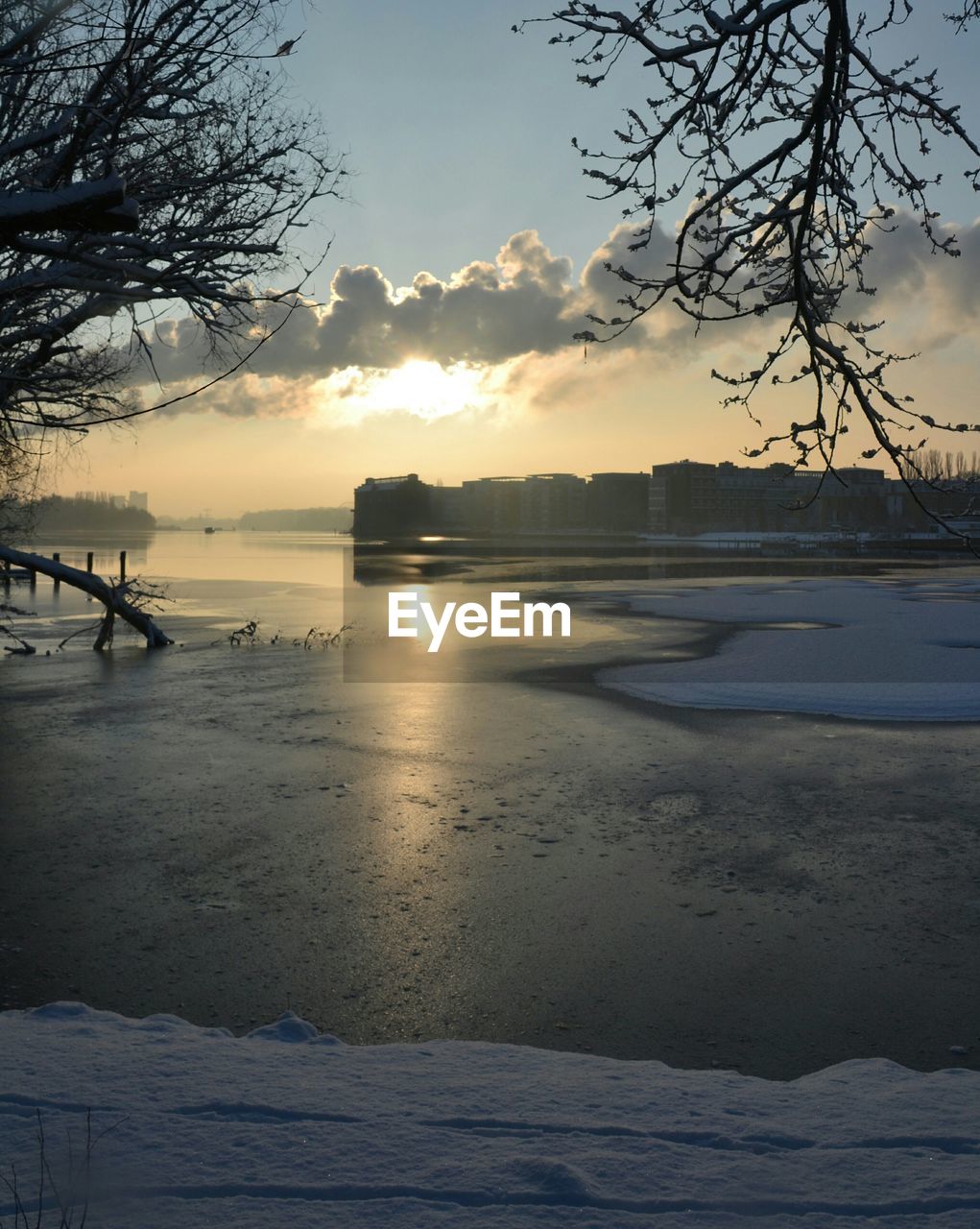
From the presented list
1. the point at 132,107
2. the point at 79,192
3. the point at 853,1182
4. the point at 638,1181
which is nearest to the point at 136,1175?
the point at 638,1181

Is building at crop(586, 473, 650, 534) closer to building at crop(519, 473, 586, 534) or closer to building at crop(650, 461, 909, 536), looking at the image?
building at crop(519, 473, 586, 534)

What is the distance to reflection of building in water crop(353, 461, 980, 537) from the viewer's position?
14062 cm

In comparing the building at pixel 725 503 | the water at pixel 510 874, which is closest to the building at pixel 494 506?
the building at pixel 725 503

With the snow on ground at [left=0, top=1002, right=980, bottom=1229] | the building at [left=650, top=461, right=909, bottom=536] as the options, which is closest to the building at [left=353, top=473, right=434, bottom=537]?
the building at [left=650, top=461, right=909, bottom=536]

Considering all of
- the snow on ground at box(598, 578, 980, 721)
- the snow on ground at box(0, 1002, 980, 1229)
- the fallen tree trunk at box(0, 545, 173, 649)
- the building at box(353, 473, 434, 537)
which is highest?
the building at box(353, 473, 434, 537)

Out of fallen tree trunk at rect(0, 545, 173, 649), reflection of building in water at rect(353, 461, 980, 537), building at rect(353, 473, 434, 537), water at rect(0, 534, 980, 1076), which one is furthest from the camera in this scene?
building at rect(353, 473, 434, 537)

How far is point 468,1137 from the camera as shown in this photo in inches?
141

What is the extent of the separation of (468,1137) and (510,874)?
408 centimetres

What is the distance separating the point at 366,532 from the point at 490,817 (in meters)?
157

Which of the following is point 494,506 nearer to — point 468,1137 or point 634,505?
point 634,505

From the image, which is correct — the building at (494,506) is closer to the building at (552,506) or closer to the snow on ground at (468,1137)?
the building at (552,506)

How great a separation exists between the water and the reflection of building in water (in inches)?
4585

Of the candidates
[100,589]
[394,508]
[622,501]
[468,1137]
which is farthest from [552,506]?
[468,1137]

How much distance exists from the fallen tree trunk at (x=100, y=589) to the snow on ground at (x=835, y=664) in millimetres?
10120
